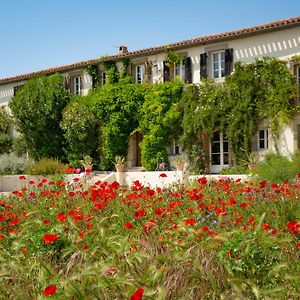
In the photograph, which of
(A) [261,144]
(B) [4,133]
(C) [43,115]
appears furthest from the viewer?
(B) [4,133]

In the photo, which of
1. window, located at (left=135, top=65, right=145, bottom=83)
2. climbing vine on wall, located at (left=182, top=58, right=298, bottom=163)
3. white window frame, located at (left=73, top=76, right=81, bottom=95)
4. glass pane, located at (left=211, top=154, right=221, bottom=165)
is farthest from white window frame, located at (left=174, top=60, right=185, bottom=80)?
white window frame, located at (left=73, top=76, right=81, bottom=95)

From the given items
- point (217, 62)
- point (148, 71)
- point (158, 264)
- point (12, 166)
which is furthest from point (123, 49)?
point (158, 264)

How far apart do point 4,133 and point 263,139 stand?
51.8 feet

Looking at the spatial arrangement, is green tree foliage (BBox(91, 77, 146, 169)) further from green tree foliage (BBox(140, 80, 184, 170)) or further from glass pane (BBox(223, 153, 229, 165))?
glass pane (BBox(223, 153, 229, 165))

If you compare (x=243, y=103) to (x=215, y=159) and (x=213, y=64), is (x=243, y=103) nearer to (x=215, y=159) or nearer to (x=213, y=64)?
(x=213, y=64)

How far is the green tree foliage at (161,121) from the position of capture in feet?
78.2

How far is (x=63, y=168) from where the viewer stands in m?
21.8

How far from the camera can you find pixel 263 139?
2206cm

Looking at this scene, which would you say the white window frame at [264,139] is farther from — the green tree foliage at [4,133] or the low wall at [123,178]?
the green tree foliage at [4,133]

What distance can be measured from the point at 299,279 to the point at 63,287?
1918 millimetres

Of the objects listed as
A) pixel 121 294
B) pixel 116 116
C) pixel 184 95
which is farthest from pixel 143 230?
pixel 116 116

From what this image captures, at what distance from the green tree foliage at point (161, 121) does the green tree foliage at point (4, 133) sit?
32.2 ft

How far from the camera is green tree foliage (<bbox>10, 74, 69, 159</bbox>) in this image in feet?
91.3

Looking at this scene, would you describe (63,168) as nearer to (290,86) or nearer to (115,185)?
(290,86)
